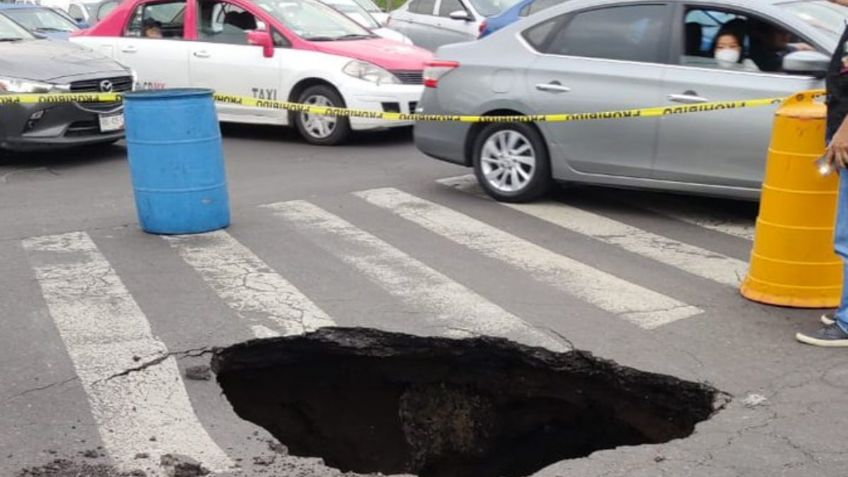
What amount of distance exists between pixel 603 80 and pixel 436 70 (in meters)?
1.61

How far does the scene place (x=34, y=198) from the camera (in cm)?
901

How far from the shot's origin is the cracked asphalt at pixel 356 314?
411 cm

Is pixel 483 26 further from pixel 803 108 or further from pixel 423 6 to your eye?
pixel 803 108

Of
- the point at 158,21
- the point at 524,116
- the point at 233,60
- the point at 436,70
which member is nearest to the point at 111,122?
the point at 233,60

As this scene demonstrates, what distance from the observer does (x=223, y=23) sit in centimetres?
1213

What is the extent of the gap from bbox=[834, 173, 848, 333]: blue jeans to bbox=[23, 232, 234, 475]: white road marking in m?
3.19

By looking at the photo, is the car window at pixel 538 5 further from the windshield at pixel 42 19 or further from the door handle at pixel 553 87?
the windshield at pixel 42 19

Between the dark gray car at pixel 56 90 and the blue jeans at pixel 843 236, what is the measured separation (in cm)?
764

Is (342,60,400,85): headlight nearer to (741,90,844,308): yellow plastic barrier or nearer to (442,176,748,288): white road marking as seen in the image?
(442,176,748,288): white road marking

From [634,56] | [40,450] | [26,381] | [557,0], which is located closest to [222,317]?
[26,381]

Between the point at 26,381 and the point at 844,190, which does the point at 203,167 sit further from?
the point at 844,190

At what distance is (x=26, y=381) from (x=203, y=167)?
2999mm

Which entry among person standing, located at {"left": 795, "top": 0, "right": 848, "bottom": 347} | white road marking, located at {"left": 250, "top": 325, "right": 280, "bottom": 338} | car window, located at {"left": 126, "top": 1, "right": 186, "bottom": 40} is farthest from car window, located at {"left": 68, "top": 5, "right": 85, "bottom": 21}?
person standing, located at {"left": 795, "top": 0, "right": 848, "bottom": 347}

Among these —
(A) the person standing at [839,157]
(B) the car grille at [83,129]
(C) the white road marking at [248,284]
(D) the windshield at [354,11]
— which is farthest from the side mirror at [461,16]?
(A) the person standing at [839,157]
